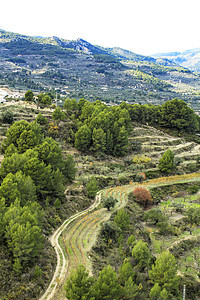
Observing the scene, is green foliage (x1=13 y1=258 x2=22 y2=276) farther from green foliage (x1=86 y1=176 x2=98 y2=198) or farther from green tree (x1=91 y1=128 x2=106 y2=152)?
green tree (x1=91 y1=128 x2=106 y2=152)

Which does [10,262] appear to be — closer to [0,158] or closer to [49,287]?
[49,287]

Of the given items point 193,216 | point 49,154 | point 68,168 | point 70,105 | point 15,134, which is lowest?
point 193,216

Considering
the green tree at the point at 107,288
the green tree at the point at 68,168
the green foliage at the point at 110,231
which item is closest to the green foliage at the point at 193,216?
the green foliage at the point at 110,231

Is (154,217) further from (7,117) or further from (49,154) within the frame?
(7,117)

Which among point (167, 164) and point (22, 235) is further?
point (167, 164)

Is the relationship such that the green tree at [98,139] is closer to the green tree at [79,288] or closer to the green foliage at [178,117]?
the green foliage at [178,117]

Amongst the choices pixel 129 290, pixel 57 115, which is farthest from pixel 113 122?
pixel 129 290
